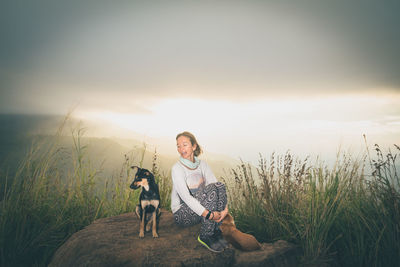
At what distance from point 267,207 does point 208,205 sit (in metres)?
1.21

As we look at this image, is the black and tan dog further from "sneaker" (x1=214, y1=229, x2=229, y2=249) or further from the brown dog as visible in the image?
the brown dog

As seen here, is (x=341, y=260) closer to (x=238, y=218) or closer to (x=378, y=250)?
(x=378, y=250)

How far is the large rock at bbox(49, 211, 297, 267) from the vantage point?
8.86 ft

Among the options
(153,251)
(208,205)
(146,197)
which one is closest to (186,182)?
(208,205)

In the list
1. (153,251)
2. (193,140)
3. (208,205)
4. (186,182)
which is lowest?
(153,251)

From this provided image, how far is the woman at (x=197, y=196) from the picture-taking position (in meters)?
3.02

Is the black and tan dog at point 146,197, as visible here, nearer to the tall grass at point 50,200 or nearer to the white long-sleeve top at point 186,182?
the white long-sleeve top at point 186,182

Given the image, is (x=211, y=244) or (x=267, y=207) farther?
(x=267, y=207)

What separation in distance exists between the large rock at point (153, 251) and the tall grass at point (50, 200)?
2.06 feet

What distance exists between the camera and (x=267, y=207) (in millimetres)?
3818

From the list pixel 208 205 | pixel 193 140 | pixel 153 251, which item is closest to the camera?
pixel 153 251

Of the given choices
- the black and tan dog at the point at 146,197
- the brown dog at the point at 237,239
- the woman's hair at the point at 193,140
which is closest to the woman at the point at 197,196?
the woman's hair at the point at 193,140

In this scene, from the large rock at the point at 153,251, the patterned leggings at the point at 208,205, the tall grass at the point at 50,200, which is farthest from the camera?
the tall grass at the point at 50,200

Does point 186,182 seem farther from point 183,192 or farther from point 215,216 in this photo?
point 215,216
